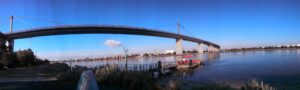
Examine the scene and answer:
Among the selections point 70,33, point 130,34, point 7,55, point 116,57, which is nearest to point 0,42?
point 7,55

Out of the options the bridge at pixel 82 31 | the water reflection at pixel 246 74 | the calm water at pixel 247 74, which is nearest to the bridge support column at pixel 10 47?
the bridge at pixel 82 31

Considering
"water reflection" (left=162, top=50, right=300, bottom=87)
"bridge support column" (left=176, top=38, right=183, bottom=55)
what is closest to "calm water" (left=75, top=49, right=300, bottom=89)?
"water reflection" (left=162, top=50, right=300, bottom=87)

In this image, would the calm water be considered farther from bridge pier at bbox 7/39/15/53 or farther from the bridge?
the bridge

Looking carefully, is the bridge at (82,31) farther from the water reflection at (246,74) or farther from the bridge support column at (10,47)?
the water reflection at (246,74)

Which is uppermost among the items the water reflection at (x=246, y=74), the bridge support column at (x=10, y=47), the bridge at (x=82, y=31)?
the bridge at (x=82, y=31)

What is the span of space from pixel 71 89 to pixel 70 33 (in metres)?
69.4

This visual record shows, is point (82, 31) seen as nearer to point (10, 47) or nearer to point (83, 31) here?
point (83, 31)

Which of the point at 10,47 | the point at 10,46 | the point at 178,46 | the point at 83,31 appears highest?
the point at 83,31

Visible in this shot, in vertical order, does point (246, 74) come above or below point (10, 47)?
below

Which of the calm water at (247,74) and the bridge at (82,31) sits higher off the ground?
the bridge at (82,31)

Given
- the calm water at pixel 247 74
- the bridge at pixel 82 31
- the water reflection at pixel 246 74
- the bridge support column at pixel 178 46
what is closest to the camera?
the calm water at pixel 247 74

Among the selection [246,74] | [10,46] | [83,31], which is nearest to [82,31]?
[83,31]

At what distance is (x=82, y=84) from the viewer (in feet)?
27.4

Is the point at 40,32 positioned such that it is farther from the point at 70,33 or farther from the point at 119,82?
the point at 119,82
